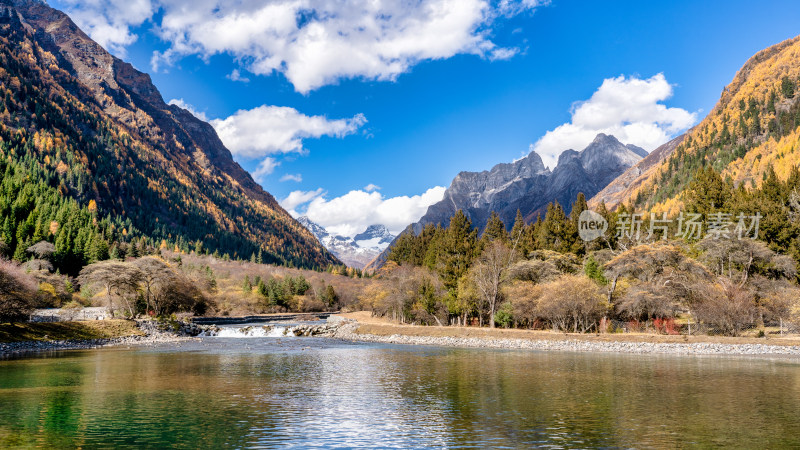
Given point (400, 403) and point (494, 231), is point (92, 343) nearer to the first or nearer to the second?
point (400, 403)

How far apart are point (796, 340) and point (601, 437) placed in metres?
47.8

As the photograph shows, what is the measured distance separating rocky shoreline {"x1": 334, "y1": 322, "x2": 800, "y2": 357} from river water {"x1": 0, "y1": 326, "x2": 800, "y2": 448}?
22.5ft

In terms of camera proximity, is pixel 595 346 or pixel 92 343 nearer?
pixel 595 346

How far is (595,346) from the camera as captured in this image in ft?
191

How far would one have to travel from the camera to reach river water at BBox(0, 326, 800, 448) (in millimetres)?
18297

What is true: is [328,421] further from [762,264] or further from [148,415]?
[762,264]

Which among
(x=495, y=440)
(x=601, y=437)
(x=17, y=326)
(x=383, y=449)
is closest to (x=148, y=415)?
(x=383, y=449)

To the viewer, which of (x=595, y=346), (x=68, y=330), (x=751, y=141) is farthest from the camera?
(x=751, y=141)

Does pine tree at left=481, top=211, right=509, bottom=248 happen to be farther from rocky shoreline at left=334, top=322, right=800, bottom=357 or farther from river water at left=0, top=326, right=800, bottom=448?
river water at left=0, top=326, right=800, bottom=448

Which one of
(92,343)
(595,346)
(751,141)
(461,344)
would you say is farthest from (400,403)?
(751,141)

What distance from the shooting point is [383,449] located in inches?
669

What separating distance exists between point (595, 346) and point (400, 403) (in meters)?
40.4

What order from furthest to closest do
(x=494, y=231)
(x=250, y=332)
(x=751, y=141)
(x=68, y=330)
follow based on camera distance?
1. (x=751, y=141)
2. (x=494, y=231)
3. (x=250, y=332)
4. (x=68, y=330)

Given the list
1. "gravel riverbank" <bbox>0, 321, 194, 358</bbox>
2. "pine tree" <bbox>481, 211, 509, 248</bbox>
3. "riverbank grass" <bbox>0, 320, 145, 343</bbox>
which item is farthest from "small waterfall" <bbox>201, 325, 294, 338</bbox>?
"pine tree" <bbox>481, 211, 509, 248</bbox>
